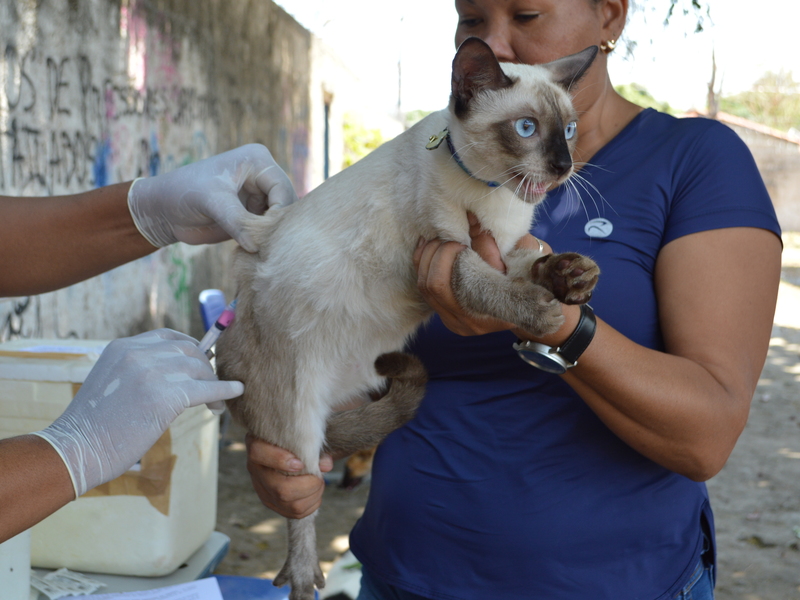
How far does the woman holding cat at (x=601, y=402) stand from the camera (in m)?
1.44

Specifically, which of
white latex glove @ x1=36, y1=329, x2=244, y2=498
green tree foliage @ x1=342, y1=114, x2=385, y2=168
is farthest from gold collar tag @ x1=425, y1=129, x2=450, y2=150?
green tree foliage @ x1=342, y1=114, x2=385, y2=168

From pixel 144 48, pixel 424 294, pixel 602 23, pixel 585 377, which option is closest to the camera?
pixel 585 377

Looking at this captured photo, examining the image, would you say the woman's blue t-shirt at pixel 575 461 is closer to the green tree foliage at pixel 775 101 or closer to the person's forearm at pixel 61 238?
the person's forearm at pixel 61 238

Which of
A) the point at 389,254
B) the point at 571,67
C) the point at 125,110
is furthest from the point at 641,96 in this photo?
the point at 389,254

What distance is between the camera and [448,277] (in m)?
1.46

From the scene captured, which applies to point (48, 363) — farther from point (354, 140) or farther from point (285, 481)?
point (354, 140)

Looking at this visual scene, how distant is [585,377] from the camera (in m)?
1.40

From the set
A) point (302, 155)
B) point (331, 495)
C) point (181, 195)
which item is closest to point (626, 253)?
point (181, 195)

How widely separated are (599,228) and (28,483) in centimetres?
135

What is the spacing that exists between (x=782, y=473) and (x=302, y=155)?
7785 millimetres

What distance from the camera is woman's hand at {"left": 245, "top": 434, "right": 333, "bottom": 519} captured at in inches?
68.2

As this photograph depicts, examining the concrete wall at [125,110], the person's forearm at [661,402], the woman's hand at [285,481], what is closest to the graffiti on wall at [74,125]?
the concrete wall at [125,110]

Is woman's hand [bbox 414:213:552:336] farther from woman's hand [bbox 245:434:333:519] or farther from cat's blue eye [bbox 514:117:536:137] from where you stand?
woman's hand [bbox 245:434:333:519]

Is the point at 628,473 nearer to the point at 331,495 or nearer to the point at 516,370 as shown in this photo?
the point at 516,370
